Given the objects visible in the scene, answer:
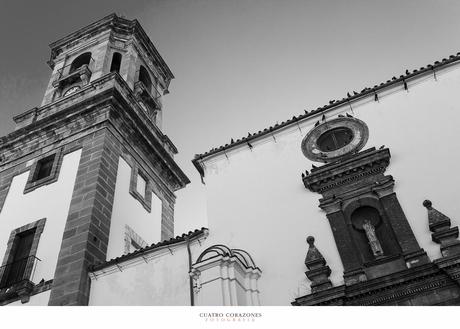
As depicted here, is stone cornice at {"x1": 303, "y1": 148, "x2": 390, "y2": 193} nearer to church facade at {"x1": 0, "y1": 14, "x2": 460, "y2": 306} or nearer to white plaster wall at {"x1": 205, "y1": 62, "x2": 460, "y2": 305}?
church facade at {"x1": 0, "y1": 14, "x2": 460, "y2": 306}

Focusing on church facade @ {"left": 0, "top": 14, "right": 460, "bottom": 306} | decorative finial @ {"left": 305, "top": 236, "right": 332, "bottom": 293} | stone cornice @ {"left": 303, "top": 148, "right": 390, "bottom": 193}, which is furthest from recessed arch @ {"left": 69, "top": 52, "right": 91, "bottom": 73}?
decorative finial @ {"left": 305, "top": 236, "right": 332, "bottom": 293}

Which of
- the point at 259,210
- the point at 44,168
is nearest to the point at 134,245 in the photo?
the point at 44,168

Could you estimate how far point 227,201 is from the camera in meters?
12.5

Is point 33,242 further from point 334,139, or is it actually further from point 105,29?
point 105,29

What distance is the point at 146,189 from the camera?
17.2 m

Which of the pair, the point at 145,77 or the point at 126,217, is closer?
the point at 126,217

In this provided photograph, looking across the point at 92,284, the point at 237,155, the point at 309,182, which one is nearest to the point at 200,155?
the point at 237,155

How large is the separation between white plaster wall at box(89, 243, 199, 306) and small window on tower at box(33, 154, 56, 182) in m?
5.64

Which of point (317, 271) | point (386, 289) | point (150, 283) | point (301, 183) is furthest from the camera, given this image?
point (301, 183)

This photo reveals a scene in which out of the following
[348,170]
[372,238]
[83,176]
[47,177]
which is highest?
[47,177]

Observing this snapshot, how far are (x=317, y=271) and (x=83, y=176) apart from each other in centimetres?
844

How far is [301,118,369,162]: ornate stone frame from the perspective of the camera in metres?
12.0

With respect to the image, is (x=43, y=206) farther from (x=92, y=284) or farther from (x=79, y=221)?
(x=92, y=284)
